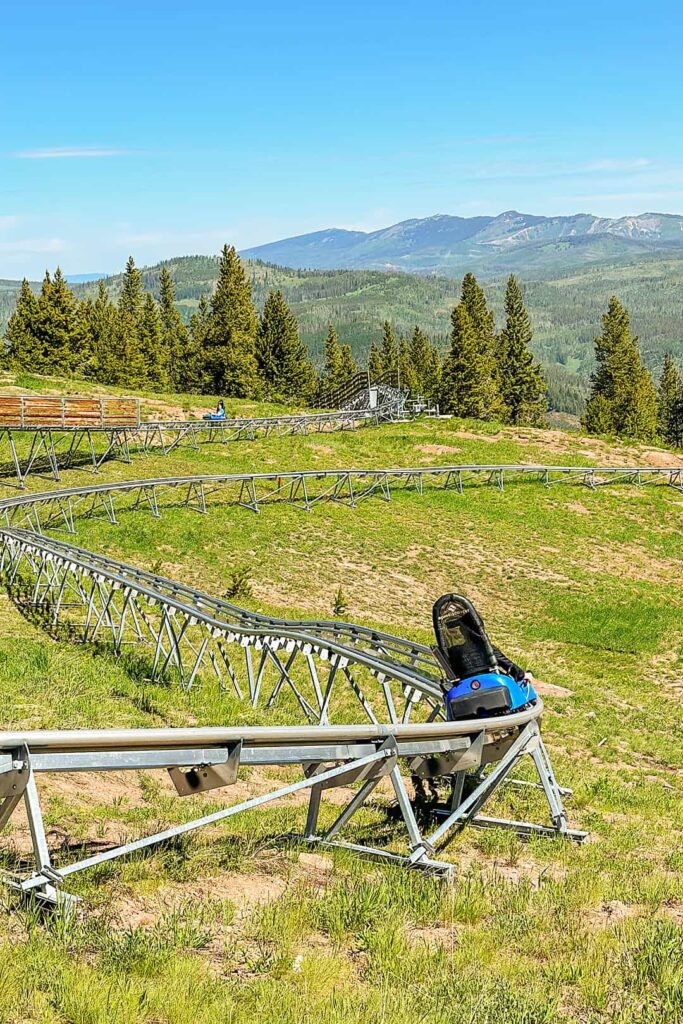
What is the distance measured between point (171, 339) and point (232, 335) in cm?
3014

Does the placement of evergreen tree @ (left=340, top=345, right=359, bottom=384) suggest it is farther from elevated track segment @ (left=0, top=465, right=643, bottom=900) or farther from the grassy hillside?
the grassy hillside

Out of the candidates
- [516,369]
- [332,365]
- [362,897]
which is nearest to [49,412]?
[362,897]

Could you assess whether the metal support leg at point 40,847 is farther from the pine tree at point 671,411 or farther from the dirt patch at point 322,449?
the pine tree at point 671,411

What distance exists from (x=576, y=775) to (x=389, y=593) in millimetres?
12670

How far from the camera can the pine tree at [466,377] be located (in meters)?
71.6

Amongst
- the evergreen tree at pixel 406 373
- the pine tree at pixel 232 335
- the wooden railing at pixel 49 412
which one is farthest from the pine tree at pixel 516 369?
the wooden railing at pixel 49 412

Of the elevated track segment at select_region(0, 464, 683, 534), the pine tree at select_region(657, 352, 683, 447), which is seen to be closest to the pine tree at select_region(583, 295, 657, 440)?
the pine tree at select_region(657, 352, 683, 447)

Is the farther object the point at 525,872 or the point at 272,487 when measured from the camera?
the point at 272,487

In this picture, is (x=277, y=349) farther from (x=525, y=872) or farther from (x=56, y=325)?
(x=525, y=872)

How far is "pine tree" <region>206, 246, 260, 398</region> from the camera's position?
6688 cm

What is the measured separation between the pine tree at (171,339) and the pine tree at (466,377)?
28730 mm

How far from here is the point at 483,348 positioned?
243 ft

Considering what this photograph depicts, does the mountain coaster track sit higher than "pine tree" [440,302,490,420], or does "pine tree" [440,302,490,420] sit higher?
"pine tree" [440,302,490,420]

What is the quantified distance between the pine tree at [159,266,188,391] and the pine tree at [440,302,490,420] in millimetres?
28730
